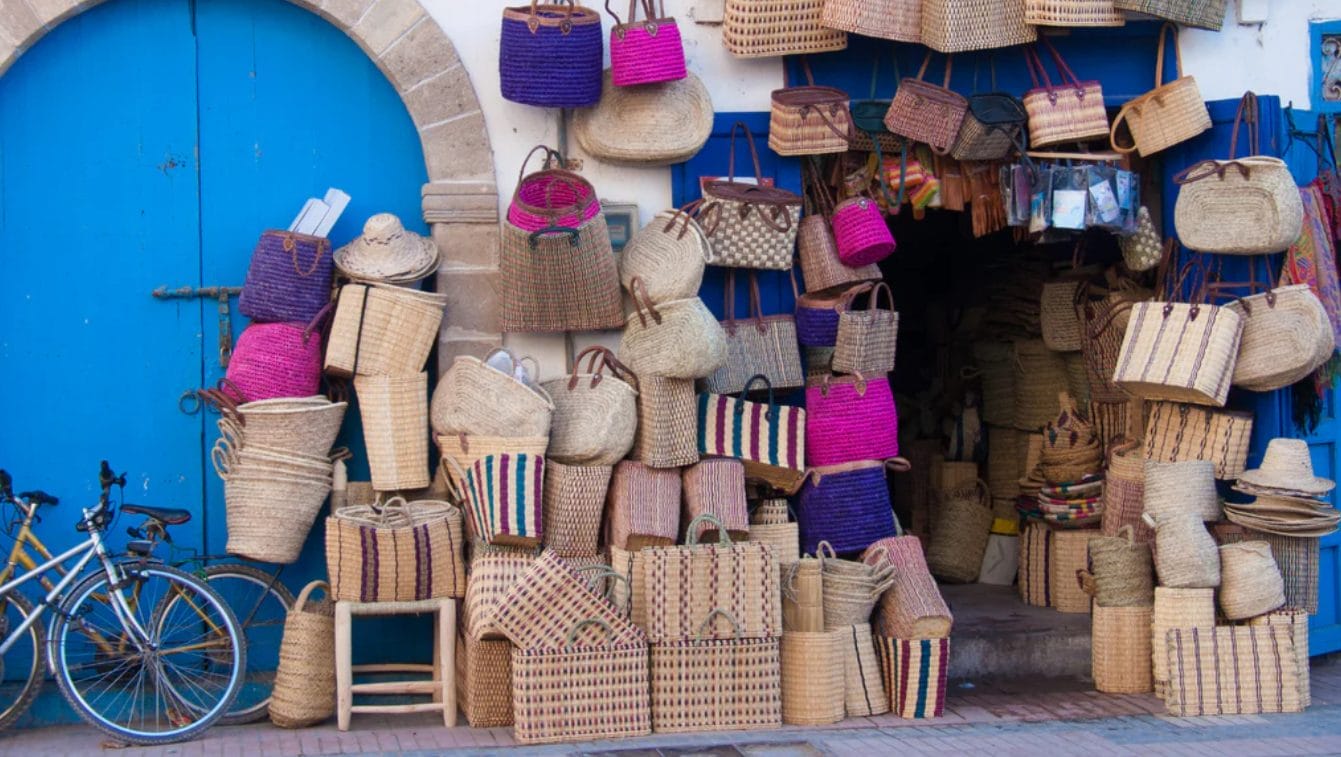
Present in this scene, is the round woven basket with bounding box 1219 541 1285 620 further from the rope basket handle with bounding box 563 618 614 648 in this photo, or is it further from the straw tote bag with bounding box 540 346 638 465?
Result: the rope basket handle with bounding box 563 618 614 648

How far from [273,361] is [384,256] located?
2.19 ft

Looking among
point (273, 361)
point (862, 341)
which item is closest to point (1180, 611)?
point (862, 341)

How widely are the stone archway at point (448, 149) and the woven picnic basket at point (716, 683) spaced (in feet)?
5.59

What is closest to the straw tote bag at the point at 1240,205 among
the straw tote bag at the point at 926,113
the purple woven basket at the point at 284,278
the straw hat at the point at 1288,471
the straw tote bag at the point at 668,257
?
the straw hat at the point at 1288,471

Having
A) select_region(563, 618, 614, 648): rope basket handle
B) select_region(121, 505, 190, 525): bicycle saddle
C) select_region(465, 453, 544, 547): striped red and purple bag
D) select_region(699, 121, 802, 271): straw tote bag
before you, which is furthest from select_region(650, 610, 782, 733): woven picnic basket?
select_region(121, 505, 190, 525): bicycle saddle

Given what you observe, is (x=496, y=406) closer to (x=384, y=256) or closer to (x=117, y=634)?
(x=384, y=256)

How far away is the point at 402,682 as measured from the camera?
711 cm

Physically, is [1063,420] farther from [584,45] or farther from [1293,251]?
[584,45]

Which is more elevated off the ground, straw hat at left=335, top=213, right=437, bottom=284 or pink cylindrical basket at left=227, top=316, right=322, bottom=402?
straw hat at left=335, top=213, right=437, bottom=284

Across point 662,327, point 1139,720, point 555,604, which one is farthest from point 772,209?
point 1139,720

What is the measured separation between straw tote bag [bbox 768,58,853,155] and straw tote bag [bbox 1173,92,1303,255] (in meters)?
1.72

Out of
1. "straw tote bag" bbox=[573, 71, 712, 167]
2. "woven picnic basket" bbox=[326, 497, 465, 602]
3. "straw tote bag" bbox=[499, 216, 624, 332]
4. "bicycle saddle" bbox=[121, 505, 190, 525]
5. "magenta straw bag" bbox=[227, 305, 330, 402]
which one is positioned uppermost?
"straw tote bag" bbox=[573, 71, 712, 167]

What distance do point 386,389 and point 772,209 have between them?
2013 millimetres

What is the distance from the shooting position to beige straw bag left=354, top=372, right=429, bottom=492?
23.7ft
